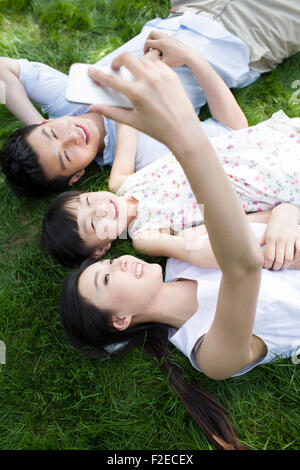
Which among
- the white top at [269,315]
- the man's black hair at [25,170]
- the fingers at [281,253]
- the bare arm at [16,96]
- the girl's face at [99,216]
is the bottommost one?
the white top at [269,315]

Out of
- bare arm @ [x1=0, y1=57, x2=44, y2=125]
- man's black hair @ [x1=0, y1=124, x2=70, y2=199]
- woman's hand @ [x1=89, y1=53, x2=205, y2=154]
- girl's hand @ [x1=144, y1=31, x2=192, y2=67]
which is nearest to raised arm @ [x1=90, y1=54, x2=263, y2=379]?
woman's hand @ [x1=89, y1=53, x2=205, y2=154]

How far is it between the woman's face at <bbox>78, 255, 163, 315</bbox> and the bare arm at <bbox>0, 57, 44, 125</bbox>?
1305 mm

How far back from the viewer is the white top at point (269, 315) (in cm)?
174

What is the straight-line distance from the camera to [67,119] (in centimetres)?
236

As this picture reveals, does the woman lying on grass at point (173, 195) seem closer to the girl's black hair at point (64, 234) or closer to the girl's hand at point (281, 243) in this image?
the girl's black hair at point (64, 234)

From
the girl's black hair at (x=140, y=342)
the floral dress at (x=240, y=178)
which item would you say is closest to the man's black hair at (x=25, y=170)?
the floral dress at (x=240, y=178)

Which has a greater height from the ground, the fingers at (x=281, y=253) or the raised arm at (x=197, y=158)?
the raised arm at (x=197, y=158)

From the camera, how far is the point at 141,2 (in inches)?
118

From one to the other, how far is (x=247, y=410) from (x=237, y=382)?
5.6 inches

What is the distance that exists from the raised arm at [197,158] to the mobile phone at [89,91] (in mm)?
49

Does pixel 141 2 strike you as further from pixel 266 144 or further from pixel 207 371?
pixel 207 371

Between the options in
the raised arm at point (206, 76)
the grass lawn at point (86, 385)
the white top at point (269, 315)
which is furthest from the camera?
the raised arm at point (206, 76)

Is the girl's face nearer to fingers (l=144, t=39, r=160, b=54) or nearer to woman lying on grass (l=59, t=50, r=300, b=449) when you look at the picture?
woman lying on grass (l=59, t=50, r=300, b=449)

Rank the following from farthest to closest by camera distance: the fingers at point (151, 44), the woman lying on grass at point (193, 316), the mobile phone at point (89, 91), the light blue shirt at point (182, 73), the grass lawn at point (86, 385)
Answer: the light blue shirt at point (182, 73), the fingers at point (151, 44), the grass lawn at point (86, 385), the woman lying on grass at point (193, 316), the mobile phone at point (89, 91)
